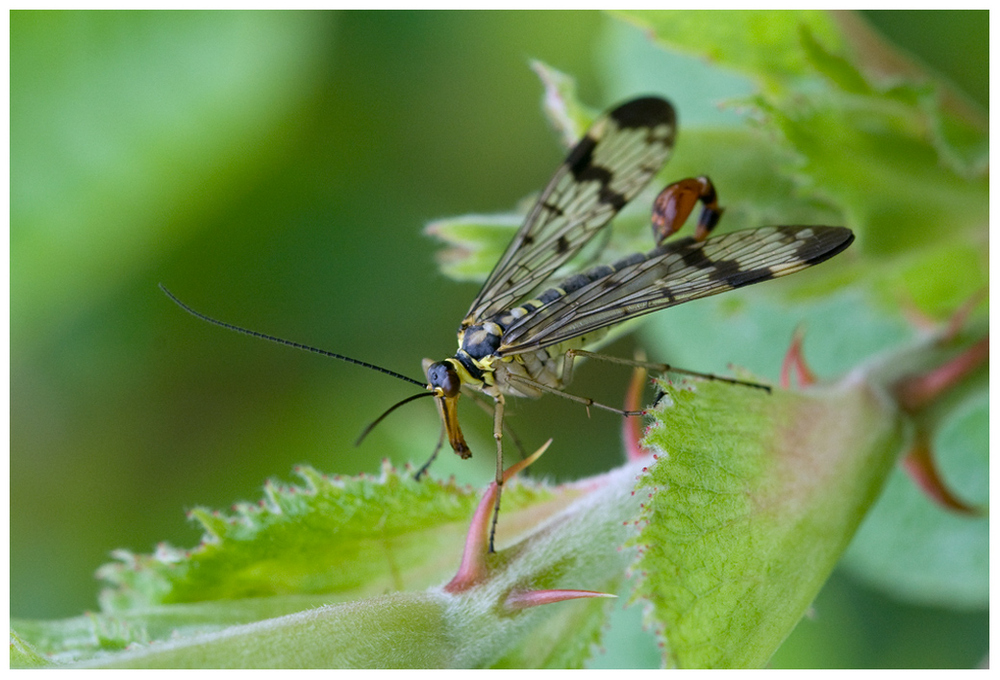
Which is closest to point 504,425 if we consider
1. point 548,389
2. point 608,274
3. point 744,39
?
point 548,389

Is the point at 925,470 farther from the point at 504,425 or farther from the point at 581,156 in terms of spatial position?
the point at 581,156

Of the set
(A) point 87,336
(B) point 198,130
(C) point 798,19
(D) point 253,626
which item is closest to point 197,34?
(B) point 198,130

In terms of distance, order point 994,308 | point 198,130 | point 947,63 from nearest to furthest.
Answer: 1. point 994,308
2. point 947,63
3. point 198,130

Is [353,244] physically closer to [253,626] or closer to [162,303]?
[162,303]

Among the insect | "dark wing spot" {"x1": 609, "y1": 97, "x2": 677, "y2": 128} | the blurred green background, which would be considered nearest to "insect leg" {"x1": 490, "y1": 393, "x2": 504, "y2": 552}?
the insect

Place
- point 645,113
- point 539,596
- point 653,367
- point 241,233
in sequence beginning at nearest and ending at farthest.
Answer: point 539,596 < point 653,367 < point 645,113 < point 241,233

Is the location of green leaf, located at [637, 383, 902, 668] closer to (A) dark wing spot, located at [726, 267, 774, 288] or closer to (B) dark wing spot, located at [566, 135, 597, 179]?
(A) dark wing spot, located at [726, 267, 774, 288]

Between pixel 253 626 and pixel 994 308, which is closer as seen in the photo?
pixel 253 626
